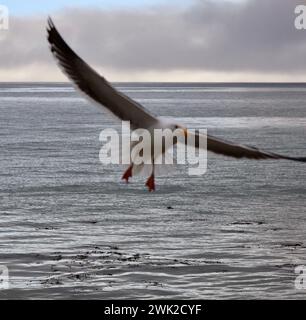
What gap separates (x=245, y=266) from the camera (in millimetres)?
35969

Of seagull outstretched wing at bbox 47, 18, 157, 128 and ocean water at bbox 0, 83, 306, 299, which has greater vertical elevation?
seagull outstretched wing at bbox 47, 18, 157, 128

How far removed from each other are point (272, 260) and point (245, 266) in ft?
8.58

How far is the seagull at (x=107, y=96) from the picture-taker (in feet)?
24.1

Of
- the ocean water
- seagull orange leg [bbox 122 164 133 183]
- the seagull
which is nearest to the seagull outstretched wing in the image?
the seagull

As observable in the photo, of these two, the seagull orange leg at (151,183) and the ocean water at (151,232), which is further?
the ocean water at (151,232)

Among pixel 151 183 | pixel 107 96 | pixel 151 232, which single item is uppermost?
pixel 107 96

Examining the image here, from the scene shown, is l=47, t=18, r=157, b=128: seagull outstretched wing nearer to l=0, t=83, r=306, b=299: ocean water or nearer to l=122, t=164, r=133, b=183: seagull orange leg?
l=122, t=164, r=133, b=183: seagull orange leg

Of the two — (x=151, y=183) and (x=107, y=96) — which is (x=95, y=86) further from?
(x=151, y=183)

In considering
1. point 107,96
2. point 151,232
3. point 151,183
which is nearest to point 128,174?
point 151,183

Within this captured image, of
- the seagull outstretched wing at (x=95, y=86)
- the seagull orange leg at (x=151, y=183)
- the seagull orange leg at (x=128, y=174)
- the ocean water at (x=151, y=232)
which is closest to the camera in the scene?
the seagull outstretched wing at (x=95, y=86)

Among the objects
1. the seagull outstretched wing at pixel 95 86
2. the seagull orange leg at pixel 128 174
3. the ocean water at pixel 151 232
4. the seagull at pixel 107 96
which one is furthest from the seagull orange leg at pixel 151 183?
the ocean water at pixel 151 232

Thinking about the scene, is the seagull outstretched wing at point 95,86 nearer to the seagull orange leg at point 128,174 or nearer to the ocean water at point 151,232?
the seagull orange leg at point 128,174

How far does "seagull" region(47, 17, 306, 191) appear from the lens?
7332mm

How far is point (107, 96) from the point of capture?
823cm
